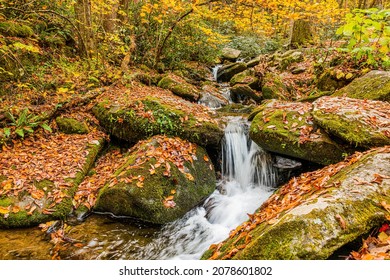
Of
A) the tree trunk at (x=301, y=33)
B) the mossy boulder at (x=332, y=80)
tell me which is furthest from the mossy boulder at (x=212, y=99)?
the tree trunk at (x=301, y=33)

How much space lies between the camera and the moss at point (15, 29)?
7.07m

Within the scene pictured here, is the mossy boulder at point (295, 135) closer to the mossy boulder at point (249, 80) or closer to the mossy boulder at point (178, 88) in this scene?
the mossy boulder at point (178, 88)

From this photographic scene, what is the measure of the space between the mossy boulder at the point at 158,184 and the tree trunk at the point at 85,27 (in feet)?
16.0

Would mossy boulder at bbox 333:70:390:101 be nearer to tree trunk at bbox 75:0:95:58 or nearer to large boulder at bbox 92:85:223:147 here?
large boulder at bbox 92:85:223:147

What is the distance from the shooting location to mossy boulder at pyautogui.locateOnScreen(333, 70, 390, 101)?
535 cm

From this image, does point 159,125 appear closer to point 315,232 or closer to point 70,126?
point 70,126

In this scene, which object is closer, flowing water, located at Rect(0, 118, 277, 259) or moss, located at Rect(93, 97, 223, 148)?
flowing water, located at Rect(0, 118, 277, 259)

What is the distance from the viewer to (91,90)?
7.17 meters

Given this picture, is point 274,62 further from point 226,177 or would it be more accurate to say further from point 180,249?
point 180,249

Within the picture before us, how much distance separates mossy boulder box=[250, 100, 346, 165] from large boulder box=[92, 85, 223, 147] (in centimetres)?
107

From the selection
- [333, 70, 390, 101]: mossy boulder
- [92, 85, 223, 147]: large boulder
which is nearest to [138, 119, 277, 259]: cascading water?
[92, 85, 223, 147]: large boulder

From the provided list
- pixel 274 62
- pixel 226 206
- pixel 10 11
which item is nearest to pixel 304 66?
pixel 274 62

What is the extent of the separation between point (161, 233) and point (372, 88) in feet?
18.6

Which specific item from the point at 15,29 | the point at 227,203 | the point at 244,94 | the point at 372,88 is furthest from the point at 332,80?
the point at 15,29
